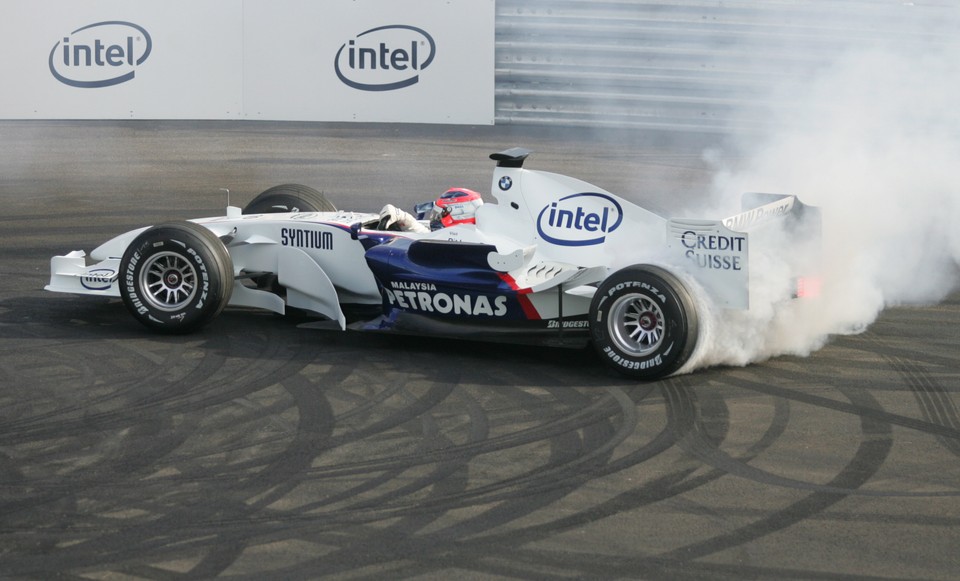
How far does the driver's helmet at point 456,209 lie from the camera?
26.7ft

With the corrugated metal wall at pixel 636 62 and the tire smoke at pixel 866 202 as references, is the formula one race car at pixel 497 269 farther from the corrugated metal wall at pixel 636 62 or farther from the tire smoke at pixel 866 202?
the corrugated metal wall at pixel 636 62

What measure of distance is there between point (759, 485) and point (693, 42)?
1362cm

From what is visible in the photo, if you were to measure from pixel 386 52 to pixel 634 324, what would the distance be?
10.7m

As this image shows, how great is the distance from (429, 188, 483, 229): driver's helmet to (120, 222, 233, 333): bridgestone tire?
4.75 feet

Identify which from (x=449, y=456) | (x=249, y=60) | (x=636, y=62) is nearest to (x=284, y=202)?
(x=449, y=456)

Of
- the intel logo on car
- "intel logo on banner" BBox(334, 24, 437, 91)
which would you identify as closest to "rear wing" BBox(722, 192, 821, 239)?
the intel logo on car

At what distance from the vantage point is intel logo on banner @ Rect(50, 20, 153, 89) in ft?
54.0

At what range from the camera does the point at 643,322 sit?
711 centimetres

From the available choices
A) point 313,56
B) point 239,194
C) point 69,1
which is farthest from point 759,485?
point 69,1

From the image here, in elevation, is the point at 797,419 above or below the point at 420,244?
below

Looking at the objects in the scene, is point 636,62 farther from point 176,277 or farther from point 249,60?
point 176,277

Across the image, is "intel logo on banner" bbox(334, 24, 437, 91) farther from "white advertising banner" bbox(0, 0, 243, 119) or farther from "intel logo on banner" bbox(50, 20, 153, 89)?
"intel logo on banner" bbox(50, 20, 153, 89)

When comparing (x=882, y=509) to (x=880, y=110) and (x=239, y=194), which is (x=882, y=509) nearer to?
(x=880, y=110)

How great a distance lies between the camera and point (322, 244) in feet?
26.9
